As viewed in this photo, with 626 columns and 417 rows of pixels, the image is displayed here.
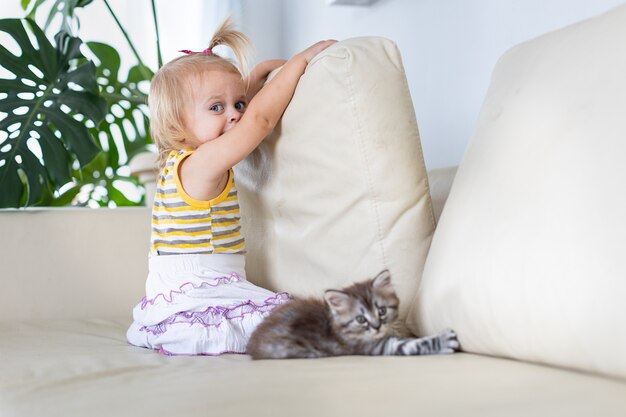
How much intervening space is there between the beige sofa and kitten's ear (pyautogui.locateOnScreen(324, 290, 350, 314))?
8cm

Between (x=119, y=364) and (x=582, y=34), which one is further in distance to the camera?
(x=119, y=364)

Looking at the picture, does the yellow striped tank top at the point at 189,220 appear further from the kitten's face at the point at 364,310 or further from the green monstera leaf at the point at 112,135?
the green monstera leaf at the point at 112,135

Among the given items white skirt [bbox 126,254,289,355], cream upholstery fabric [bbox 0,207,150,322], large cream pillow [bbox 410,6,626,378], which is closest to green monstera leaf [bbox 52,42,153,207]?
cream upholstery fabric [bbox 0,207,150,322]

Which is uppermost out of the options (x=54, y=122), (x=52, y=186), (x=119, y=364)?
(x=54, y=122)

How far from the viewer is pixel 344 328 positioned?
1.18 meters

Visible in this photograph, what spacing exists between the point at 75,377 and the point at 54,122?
1.31 metres

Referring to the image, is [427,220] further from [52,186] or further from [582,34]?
[52,186]

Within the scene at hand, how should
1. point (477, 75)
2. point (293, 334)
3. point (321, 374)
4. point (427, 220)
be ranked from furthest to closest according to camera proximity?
point (477, 75), point (427, 220), point (293, 334), point (321, 374)

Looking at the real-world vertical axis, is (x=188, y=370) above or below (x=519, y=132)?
below

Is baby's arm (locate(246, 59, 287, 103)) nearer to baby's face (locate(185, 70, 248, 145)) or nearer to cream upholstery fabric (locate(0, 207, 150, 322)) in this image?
baby's face (locate(185, 70, 248, 145))

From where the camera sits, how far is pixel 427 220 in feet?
4.43

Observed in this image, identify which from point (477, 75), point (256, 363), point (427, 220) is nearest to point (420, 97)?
point (477, 75)

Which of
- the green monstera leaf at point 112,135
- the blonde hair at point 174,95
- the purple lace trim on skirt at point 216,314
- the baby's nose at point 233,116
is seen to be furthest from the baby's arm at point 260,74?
the green monstera leaf at point 112,135

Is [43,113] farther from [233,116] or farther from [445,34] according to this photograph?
[445,34]
